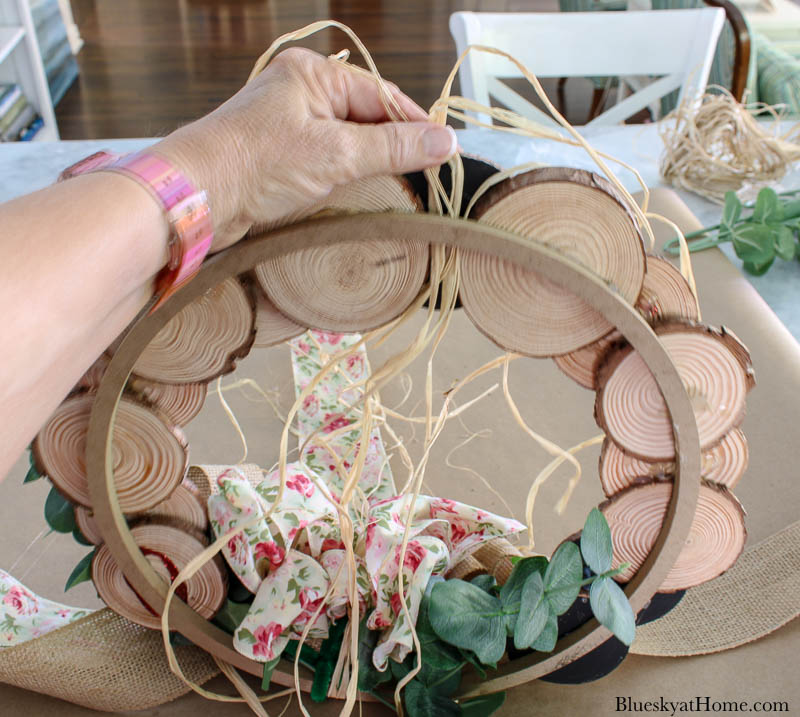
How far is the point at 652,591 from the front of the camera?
594mm

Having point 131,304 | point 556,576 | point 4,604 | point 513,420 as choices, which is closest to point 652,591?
point 556,576

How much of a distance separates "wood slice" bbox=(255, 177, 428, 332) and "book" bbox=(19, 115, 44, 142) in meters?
2.46

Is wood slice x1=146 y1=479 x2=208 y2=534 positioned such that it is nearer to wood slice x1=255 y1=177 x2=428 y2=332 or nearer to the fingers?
wood slice x1=255 y1=177 x2=428 y2=332

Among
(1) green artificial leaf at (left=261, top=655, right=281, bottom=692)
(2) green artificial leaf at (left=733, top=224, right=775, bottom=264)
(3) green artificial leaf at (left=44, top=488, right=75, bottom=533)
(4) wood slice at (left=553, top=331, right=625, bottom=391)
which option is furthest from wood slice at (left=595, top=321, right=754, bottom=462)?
(2) green artificial leaf at (left=733, top=224, right=775, bottom=264)

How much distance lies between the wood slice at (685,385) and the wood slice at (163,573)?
1.06 ft

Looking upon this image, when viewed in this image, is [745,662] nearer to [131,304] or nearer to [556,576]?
[556,576]

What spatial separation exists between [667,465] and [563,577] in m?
0.11

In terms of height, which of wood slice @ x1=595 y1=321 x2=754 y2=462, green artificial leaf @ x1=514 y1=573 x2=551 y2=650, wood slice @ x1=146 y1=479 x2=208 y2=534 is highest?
wood slice @ x1=595 y1=321 x2=754 y2=462

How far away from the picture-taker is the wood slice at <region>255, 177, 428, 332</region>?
0.48 metres

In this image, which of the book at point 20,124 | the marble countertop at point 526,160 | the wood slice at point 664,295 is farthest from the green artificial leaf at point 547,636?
the book at point 20,124

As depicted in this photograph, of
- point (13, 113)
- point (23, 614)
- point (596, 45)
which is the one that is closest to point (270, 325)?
point (23, 614)

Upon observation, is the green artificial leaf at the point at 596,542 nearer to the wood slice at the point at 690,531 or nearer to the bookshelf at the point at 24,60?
the wood slice at the point at 690,531

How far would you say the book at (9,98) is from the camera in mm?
2529

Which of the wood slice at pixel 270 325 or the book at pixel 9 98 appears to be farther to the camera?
the book at pixel 9 98
